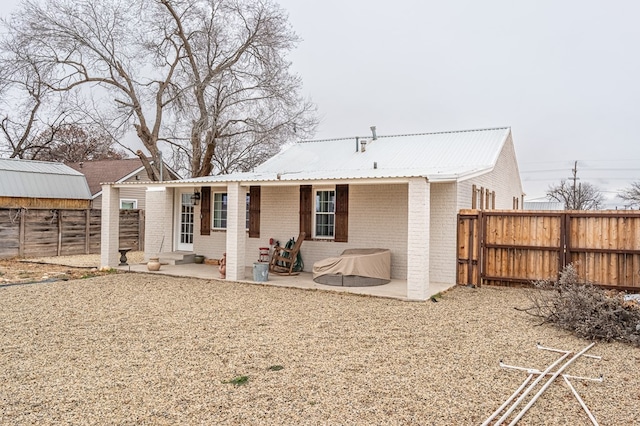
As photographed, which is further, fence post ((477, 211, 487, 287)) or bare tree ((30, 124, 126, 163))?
bare tree ((30, 124, 126, 163))

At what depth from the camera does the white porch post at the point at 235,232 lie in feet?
34.7

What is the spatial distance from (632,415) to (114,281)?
9.87 meters

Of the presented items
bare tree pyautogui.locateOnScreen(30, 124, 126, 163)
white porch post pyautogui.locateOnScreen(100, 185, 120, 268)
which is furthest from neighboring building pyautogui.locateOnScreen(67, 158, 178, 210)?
white porch post pyautogui.locateOnScreen(100, 185, 120, 268)

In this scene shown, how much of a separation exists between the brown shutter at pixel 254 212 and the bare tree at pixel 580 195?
42.9 metres

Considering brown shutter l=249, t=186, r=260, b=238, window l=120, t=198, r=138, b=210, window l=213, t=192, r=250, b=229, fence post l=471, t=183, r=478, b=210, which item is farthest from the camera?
window l=120, t=198, r=138, b=210

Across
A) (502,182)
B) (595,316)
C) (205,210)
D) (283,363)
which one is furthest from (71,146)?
(595,316)

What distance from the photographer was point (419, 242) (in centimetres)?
830

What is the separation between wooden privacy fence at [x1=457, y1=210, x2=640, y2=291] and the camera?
9094mm

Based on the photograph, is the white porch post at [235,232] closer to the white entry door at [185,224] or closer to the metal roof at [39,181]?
the white entry door at [185,224]

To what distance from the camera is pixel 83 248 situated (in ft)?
53.5

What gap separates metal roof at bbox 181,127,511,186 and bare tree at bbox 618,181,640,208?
31461 mm

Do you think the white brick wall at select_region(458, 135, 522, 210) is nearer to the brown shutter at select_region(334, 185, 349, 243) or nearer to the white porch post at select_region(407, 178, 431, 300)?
the white porch post at select_region(407, 178, 431, 300)

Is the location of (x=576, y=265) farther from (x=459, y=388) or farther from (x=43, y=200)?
(x=43, y=200)

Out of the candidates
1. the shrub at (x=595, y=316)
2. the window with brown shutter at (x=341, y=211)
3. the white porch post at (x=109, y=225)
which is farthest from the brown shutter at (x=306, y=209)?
the shrub at (x=595, y=316)
